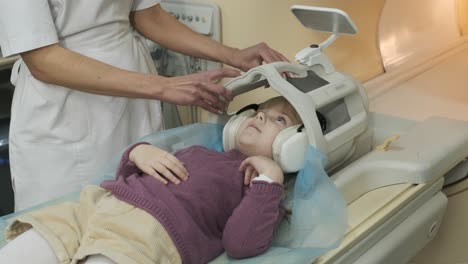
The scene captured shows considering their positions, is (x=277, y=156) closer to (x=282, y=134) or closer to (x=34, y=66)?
(x=282, y=134)

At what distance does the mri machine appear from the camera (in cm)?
125

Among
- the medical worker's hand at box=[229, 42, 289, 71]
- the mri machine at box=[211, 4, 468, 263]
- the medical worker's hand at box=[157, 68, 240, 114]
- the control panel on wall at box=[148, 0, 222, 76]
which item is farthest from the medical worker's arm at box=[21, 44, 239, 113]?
the control panel on wall at box=[148, 0, 222, 76]

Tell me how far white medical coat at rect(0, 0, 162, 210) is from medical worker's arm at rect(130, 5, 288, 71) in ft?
0.46

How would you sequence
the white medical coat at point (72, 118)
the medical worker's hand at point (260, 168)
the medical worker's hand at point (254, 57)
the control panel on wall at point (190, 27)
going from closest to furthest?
the medical worker's hand at point (260, 168) → the white medical coat at point (72, 118) → the medical worker's hand at point (254, 57) → the control panel on wall at point (190, 27)

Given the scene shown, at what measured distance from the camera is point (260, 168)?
1.21 m

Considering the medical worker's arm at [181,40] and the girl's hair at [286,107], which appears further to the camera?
the medical worker's arm at [181,40]

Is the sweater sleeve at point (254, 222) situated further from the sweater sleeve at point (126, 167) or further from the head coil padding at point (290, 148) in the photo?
the sweater sleeve at point (126, 167)

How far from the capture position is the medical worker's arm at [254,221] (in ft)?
3.64

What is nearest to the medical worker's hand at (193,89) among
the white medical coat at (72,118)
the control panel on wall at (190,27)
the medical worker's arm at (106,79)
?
the medical worker's arm at (106,79)

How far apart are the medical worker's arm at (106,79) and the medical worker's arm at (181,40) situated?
1.01 feet

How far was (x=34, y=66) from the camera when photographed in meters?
1.35

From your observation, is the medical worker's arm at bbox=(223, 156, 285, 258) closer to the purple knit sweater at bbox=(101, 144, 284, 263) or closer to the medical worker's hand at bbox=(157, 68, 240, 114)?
the purple knit sweater at bbox=(101, 144, 284, 263)

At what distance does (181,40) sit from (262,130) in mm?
508

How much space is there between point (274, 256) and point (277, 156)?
0.86ft
